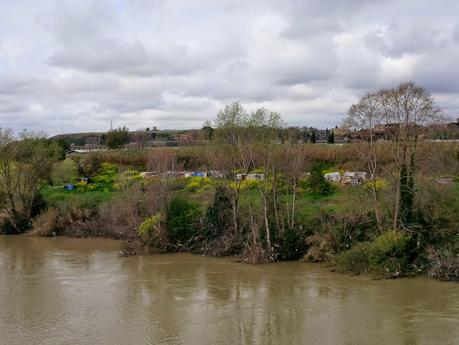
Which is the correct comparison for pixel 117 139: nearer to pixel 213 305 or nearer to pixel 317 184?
pixel 317 184

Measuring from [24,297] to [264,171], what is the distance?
1001 centimetres

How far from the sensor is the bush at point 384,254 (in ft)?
58.4

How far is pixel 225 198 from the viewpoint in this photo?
23469 millimetres

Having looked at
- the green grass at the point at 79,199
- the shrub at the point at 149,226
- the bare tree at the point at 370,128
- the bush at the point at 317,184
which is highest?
the bare tree at the point at 370,128

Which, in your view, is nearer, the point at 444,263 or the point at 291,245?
the point at 444,263

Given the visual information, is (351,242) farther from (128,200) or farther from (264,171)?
(128,200)

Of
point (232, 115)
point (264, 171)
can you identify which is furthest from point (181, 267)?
point (232, 115)

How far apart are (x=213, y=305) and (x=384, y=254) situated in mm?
6043

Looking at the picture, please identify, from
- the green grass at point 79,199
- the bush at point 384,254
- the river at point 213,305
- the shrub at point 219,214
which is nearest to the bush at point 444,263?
the river at point 213,305

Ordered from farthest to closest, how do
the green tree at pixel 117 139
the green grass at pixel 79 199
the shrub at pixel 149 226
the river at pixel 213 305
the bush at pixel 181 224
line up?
the green tree at pixel 117 139 → the green grass at pixel 79 199 → the bush at pixel 181 224 → the shrub at pixel 149 226 → the river at pixel 213 305

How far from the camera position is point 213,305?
15531 mm

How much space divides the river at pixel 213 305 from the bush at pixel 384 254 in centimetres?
57

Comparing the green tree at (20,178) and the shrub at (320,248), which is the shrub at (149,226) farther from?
the green tree at (20,178)

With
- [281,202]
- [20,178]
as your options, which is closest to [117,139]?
[20,178]
